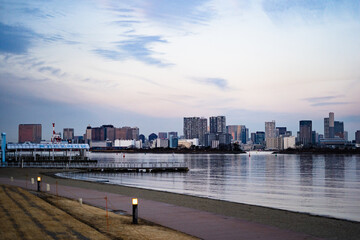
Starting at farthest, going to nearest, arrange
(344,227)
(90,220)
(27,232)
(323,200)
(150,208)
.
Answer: (323,200) < (150,208) < (344,227) < (90,220) < (27,232)

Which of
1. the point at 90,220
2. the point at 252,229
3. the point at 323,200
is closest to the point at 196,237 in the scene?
the point at 252,229

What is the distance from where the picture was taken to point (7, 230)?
1473cm

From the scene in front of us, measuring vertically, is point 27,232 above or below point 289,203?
above

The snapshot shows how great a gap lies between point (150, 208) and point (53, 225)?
8.84m

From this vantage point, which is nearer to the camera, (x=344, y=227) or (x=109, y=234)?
(x=109, y=234)

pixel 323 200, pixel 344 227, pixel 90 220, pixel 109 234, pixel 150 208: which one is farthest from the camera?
pixel 323 200

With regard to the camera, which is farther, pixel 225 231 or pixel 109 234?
pixel 225 231

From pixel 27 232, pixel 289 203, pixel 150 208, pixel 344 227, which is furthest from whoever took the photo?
pixel 289 203

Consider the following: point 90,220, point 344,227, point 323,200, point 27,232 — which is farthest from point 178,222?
point 323,200

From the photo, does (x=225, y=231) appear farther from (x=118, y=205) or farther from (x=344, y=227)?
(x=118, y=205)

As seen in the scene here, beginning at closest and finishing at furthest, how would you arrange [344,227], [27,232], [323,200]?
1. [27,232]
2. [344,227]
3. [323,200]

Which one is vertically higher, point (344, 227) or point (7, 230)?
point (7, 230)

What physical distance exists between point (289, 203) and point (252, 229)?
60.0 ft

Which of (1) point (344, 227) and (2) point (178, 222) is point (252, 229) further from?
(1) point (344, 227)
